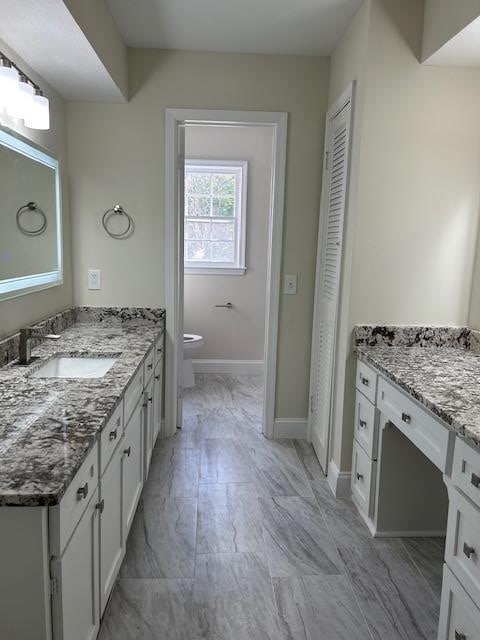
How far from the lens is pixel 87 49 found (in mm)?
2066

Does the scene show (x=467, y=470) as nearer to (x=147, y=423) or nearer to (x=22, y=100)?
(x=147, y=423)

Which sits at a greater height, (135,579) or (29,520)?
(29,520)

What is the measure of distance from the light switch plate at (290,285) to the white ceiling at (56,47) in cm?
146

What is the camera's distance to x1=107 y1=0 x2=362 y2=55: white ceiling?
2.29 meters

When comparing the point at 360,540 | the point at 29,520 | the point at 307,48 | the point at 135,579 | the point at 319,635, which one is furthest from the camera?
the point at 307,48

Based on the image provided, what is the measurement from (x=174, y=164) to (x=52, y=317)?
3.86 ft

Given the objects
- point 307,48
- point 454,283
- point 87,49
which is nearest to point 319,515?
point 454,283

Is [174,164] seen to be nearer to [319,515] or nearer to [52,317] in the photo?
[52,317]

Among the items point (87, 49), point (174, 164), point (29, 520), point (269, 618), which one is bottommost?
point (269, 618)

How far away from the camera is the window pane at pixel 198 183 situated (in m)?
4.66

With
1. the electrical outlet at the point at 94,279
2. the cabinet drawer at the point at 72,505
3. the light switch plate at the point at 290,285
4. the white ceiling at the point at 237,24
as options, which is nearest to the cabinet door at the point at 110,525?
the cabinet drawer at the point at 72,505

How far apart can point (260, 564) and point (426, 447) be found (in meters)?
0.89

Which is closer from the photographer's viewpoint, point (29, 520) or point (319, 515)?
point (29, 520)

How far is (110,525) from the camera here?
164cm
